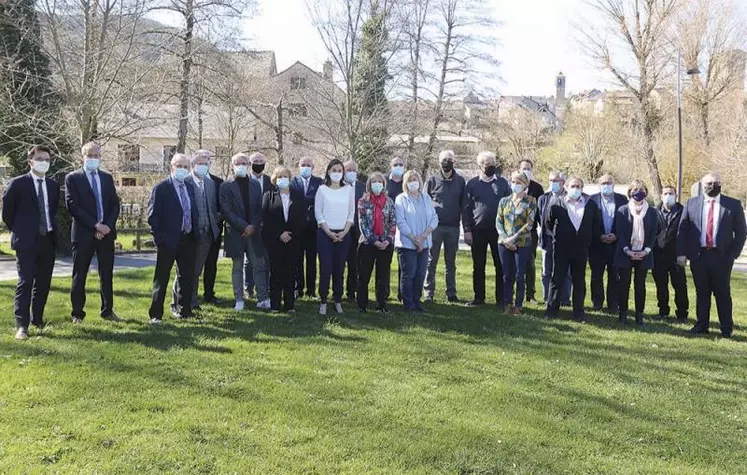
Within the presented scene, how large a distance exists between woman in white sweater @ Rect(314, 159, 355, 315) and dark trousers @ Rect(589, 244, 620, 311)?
3.54m

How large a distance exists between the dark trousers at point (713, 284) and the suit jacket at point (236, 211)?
5.76 m

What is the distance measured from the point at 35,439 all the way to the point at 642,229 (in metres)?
7.30

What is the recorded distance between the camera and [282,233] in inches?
311

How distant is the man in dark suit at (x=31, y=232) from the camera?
646 cm

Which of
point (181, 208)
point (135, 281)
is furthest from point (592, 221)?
point (135, 281)

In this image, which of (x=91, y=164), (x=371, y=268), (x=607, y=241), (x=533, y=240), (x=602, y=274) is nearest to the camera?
(x=91, y=164)

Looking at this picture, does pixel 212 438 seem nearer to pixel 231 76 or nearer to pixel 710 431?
pixel 710 431

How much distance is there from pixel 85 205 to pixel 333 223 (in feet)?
9.80

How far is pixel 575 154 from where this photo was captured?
42.4 m

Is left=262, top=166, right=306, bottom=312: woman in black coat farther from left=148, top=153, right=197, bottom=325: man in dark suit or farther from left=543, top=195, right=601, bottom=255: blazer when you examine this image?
left=543, top=195, right=601, bottom=255: blazer

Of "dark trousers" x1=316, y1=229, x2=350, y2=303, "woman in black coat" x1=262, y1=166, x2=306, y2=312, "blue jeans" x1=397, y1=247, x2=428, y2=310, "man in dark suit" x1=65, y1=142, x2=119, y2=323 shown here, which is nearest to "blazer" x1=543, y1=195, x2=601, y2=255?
"blue jeans" x1=397, y1=247, x2=428, y2=310

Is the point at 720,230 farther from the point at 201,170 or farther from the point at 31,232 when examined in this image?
the point at 31,232

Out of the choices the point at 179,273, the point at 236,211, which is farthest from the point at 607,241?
the point at 179,273

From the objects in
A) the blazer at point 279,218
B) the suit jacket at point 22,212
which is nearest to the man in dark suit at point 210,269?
the blazer at point 279,218
